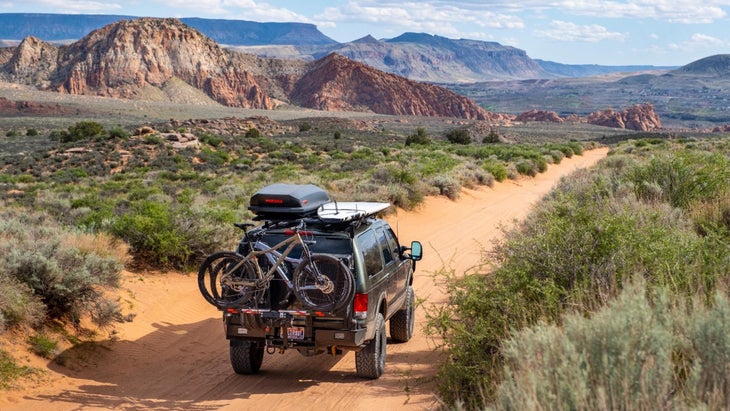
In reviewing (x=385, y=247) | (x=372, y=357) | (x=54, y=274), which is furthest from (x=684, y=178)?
(x=54, y=274)

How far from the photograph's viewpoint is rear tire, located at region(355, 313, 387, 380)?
8.31 meters

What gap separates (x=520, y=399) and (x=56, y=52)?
14862 centimetres

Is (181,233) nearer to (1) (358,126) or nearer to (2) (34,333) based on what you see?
(2) (34,333)

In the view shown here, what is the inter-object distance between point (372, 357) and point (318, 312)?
969 millimetres

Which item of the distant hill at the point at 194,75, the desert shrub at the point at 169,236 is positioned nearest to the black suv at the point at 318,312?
the desert shrub at the point at 169,236

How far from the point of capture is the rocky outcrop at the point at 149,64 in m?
130

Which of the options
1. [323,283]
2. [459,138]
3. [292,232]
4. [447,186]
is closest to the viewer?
[323,283]

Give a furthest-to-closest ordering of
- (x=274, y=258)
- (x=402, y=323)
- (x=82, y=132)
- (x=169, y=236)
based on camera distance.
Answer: (x=82, y=132)
(x=169, y=236)
(x=402, y=323)
(x=274, y=258)

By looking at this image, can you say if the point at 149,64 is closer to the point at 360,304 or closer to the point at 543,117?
the point at 543,117

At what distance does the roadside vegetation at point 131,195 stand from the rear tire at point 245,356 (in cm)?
216

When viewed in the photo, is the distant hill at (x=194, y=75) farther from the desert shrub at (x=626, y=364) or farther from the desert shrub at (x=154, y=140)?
the desert shrub at (x=626, y=364)

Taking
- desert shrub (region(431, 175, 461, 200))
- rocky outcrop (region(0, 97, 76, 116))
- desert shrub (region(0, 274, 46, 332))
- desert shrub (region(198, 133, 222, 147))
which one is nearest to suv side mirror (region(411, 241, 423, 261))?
desert shrub (region(0, 274, 46, 332))

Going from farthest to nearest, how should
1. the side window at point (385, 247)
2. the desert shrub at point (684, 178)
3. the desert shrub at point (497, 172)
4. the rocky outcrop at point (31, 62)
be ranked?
the rocky outcrop at point (31, 62)
the desert shrub at point (497, 172)
the desert shrub at point (684, 178)
the side window at point (385, 247)

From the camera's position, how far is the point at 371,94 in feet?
508
